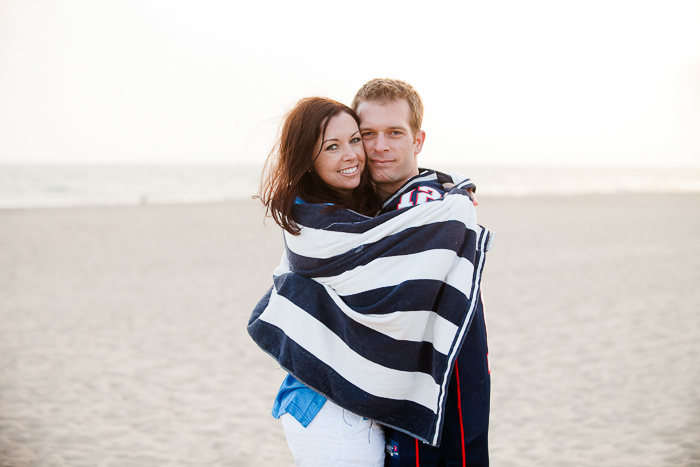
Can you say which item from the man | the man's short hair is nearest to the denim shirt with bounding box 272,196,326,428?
the man

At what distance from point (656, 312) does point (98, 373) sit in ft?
22.4

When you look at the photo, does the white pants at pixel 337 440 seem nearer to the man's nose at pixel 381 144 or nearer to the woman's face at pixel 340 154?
the woman's face at pixel 340 154

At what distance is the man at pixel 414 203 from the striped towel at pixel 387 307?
0.31ft

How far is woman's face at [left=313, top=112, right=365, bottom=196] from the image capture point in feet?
6.09

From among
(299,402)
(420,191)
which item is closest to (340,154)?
(420,191)

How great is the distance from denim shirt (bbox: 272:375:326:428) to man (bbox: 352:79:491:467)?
0.91 feet

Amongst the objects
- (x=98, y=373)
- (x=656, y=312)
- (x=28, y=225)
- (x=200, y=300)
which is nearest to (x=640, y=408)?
(x=656, y=312)

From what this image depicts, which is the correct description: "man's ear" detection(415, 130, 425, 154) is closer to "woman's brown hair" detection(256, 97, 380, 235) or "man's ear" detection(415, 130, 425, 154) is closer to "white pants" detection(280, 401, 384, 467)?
"woman's brown hair" detection(256, 97, 380, 235)

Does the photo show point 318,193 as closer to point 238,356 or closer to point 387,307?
point 387,307

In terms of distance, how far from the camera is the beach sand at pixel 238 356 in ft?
12.4

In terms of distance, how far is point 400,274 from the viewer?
5.27 feet

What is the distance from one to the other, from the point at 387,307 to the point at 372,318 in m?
0.06

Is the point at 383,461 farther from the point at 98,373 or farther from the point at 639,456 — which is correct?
the point at 98,373

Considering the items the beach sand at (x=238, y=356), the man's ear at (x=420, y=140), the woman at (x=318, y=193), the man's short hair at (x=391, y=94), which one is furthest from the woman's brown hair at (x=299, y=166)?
the beach sand at (x=238, y=356)
